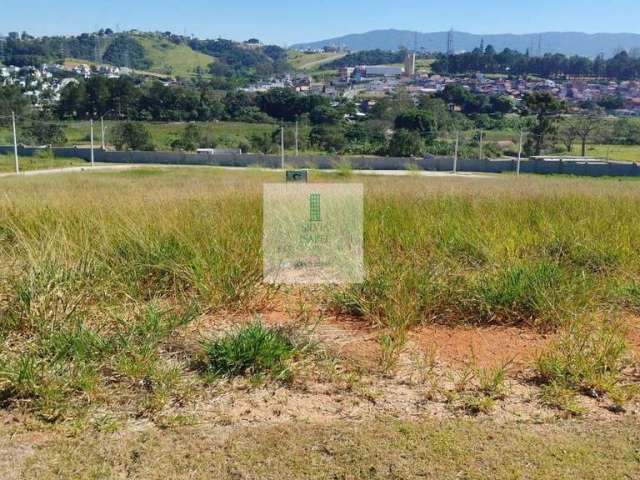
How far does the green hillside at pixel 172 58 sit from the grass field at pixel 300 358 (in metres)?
153

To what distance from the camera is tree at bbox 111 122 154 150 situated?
191 feet

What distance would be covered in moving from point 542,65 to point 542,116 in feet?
341

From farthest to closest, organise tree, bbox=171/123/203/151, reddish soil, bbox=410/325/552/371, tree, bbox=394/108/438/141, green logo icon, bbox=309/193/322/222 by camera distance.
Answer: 1. tree, bbox=394/108/438/141
2. tree, bbox=171/123/203/151
3. green logo icon, bbox=309/193/322/222
4. reddish soil, bbox=410/325/552/371

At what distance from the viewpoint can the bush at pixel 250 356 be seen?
343 cm

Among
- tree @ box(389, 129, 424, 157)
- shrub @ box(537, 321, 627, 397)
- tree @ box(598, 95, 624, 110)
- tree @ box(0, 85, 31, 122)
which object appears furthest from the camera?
tree @ box(598, 95, 624, 110)

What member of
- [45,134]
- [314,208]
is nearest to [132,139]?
[45,134]

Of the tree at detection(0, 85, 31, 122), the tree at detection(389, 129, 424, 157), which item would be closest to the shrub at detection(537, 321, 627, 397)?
the tree at detection(389, 129, 424, 157)

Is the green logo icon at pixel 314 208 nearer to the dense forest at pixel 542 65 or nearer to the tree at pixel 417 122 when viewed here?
the tree at pixel 417 122

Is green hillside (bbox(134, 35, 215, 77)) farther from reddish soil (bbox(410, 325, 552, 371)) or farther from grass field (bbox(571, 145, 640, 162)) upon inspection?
reddish soil (bbox(410, 325, 552, 371))

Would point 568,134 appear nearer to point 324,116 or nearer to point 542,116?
point 542,116

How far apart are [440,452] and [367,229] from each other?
11.8ft

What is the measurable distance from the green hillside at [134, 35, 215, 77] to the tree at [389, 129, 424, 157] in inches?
4120

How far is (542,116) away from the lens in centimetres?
6278

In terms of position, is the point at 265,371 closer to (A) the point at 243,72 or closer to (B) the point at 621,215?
(B) the point at 621,215
